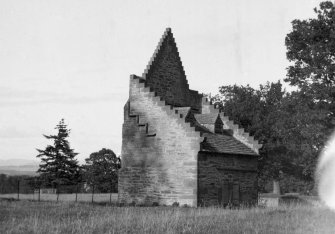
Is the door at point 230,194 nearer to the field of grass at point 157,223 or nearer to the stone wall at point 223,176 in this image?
the stone wall at point 223,176

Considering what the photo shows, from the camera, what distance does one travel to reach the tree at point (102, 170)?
75875 mm

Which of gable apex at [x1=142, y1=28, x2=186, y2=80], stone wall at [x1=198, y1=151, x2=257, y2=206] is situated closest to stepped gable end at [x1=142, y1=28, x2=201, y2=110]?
gable apex at [x1=142, y1=28, x2=186, y2=80]

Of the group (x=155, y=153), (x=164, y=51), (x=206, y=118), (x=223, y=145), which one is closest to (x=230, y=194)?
(x=223, y=145)

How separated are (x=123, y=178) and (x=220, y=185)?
7240 mm

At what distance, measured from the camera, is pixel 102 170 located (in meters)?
78.2

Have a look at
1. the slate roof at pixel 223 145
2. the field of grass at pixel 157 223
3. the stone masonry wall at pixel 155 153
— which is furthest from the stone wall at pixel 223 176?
the field of grass at pixel 157 223

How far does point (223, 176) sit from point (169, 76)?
9931 mm

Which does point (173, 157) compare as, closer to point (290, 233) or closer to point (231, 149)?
point (231, 149)

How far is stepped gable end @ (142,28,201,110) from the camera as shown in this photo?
134ft

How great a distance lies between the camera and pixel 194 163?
3488cm

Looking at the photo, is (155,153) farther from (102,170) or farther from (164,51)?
(102,170)

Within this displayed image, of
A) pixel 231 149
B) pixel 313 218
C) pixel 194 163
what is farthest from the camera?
pixel 231 149

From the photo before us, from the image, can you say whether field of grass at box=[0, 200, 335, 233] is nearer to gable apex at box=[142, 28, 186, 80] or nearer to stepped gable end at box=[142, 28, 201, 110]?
gable apex at box=[142, 28, 186, 80]

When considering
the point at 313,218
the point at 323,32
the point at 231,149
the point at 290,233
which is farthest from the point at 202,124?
the point at 290,233
